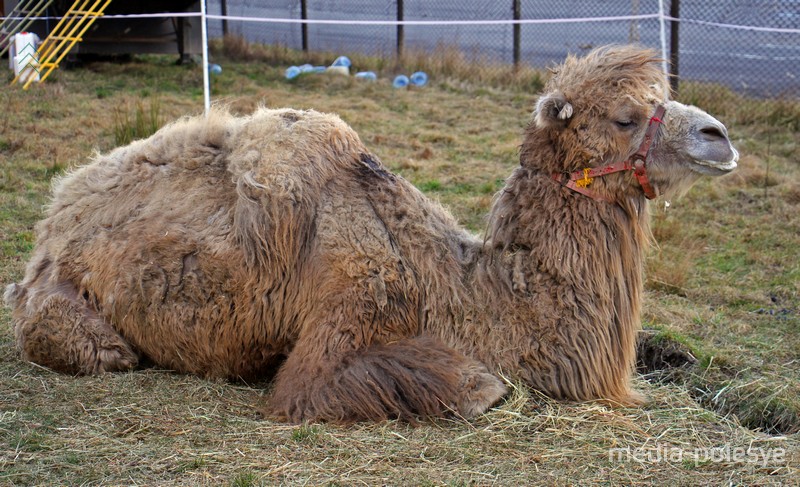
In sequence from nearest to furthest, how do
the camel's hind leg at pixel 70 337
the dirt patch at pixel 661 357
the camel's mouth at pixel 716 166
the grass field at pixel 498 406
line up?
the grass field at pixel 498 406, the camel's mouth at pixel 716 166, the camel's hind leg at pixel 70 337, the dirt patch at pixel 661 357

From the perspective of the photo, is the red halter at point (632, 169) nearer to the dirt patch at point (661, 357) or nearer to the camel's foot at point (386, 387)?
the camel's foot at point (386, 387)

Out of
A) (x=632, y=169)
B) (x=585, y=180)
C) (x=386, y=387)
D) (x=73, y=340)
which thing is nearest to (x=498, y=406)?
(x=386, y=387)

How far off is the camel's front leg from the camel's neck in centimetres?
22

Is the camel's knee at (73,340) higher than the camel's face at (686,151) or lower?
lower

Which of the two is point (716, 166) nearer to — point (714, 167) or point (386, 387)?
point (714, 167)

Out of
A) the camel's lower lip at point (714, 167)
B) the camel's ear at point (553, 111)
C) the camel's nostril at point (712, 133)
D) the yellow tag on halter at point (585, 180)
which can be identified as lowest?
the yellow tag on halter at point (585, 180)

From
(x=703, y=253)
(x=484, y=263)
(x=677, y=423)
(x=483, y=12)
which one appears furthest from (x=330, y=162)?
(x=483, y=12)

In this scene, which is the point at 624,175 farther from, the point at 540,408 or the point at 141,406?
the point at 141,406

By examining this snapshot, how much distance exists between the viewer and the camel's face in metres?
4.33

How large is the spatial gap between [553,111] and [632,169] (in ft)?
1.57

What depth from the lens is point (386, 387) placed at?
14.3ft

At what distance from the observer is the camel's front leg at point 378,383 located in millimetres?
4344

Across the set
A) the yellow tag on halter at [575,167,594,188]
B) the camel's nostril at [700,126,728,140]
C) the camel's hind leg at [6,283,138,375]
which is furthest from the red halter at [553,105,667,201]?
the camel's hind leg at [6,283,138,375]

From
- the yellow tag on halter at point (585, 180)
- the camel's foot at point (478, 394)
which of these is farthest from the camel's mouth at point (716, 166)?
the camel's foot at point (478, 394)
